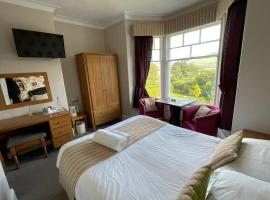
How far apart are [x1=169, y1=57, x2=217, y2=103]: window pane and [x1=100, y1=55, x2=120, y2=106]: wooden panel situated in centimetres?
150

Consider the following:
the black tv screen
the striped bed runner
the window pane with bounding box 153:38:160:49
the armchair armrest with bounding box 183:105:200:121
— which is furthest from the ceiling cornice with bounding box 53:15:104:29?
the armchair armrest with bounding box 183:105:200:121

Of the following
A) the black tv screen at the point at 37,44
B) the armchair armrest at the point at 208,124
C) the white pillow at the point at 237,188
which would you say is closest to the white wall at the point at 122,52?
the black tv screen at the point at 37,44

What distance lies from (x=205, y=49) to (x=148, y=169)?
110 inches

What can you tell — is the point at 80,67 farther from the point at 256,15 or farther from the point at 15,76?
the point at 256,15

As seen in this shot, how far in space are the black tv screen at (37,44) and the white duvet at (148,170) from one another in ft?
7.78

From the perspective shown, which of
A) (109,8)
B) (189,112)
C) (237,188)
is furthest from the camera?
(109,8)

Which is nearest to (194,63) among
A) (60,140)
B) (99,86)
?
(99,86)

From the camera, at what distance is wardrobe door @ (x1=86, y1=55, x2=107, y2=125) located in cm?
323

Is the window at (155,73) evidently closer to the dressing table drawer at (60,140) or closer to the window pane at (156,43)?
the window pane at (156,43)

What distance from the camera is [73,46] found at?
11.3 ft

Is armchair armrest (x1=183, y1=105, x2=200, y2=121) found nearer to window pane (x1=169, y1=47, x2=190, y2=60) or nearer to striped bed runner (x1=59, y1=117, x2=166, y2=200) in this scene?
striped bed runner (x1=59, y1=117, x2=166, y2=200)

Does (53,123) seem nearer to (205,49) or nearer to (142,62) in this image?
(142,62)

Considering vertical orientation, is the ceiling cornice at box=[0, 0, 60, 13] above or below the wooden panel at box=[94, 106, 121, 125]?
above

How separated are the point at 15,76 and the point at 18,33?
0.74 meters
